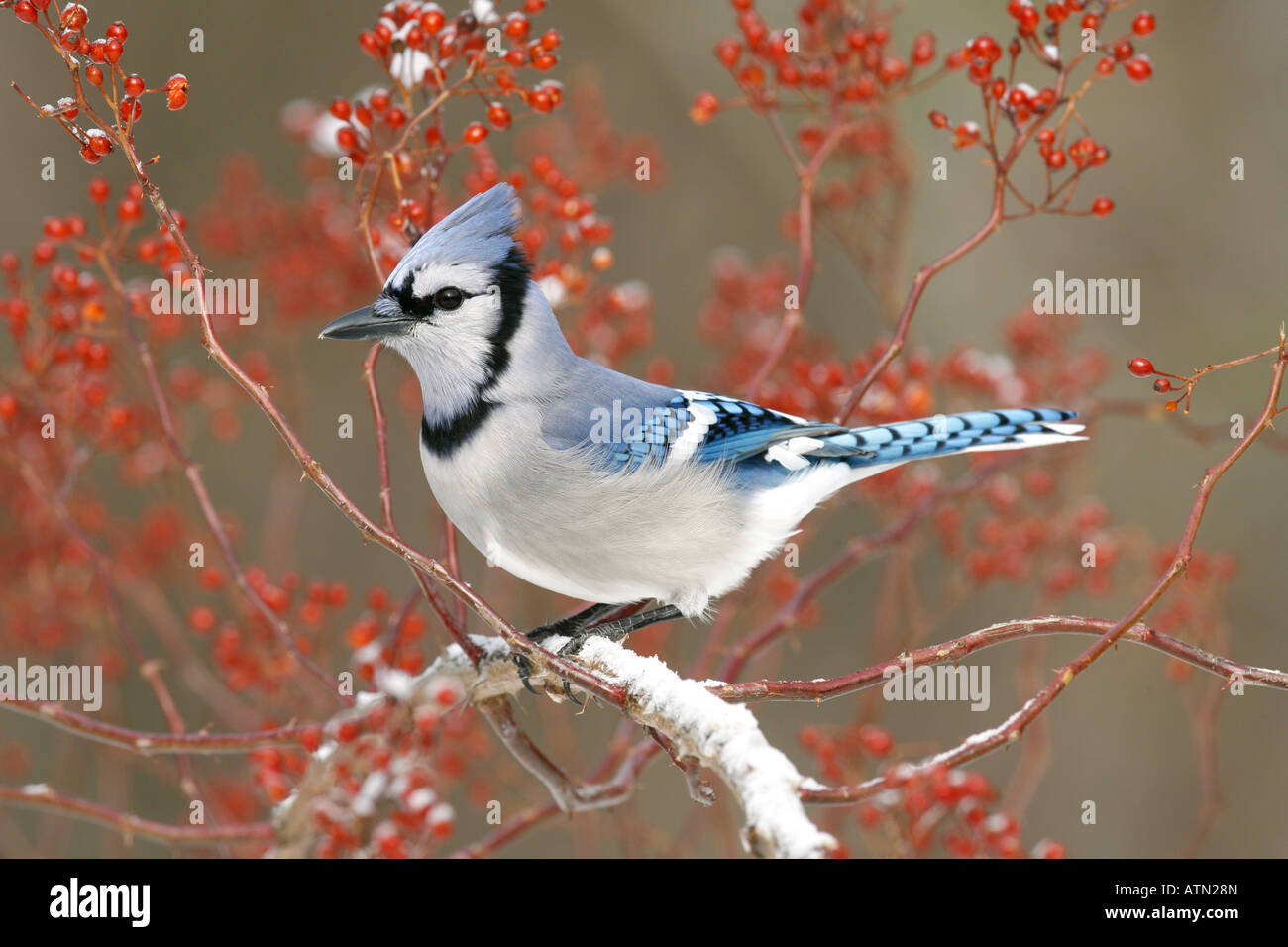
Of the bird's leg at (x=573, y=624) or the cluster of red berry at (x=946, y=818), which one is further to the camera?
the bird's leg at (x=573, y=624)

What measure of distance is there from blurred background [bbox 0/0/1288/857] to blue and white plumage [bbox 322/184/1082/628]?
1.24 metres

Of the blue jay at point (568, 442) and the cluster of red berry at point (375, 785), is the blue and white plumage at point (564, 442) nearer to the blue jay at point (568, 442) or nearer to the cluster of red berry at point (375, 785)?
the blue jay at point (568, 442)

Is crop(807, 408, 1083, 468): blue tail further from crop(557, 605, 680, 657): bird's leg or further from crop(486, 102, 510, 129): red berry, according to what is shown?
crop(486, 102, 510, 129): red berry

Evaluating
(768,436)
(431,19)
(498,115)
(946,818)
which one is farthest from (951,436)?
(431,19)

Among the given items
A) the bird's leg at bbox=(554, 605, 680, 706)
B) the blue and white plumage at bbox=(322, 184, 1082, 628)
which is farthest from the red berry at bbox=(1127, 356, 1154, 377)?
the bird's leg at bbox=(554, 605, 680, 706)

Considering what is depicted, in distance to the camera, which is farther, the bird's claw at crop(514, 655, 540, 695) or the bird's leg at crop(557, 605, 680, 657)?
the bird's leg at crop(557, 605, 680, 657)

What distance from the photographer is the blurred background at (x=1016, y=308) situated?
12.2 ft

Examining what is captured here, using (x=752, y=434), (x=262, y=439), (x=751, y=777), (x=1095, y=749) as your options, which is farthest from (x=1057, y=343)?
(x=262, y=439)

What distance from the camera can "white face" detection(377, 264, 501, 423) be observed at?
1.99 m

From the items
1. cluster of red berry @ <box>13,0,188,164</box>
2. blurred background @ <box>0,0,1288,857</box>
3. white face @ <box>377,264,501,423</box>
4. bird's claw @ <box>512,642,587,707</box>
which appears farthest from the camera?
blurred background @ <box>0,0,1288,857</box>

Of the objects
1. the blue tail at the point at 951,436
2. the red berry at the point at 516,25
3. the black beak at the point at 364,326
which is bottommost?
the blue tail at the point at 951,436

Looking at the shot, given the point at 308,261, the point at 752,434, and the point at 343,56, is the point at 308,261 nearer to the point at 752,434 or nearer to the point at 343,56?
the point at 752,434

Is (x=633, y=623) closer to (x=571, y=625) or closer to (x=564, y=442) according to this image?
(x=571, y=625)

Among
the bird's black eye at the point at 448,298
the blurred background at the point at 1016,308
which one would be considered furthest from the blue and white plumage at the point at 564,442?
the blurred background at the point at 1016,308
